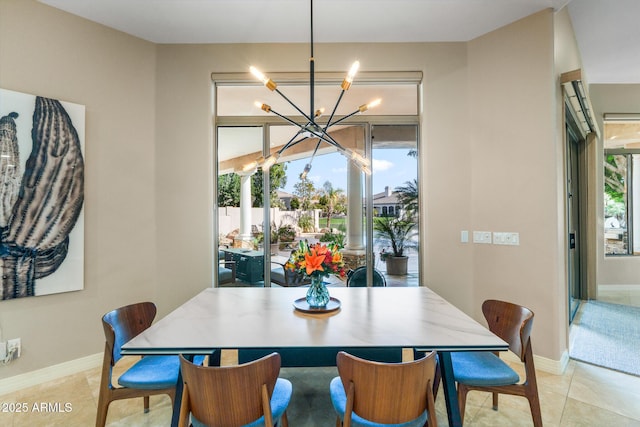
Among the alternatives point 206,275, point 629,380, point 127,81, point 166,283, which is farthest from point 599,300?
point 127,81

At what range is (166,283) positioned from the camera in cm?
308

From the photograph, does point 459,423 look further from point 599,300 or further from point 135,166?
point 599,300

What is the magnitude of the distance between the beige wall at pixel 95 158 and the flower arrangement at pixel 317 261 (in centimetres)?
197

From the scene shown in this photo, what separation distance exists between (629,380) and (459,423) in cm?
203

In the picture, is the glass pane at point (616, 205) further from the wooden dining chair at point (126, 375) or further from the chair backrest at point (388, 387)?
the wooden dining chair at point (126, 375)

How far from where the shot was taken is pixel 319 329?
5.06 feet

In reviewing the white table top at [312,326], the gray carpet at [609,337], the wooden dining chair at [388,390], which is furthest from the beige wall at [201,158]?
the wooden dining chair at [388,390]

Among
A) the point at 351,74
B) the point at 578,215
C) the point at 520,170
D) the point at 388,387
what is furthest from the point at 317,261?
the point at 578,215

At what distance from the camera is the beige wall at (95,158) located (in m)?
2.40

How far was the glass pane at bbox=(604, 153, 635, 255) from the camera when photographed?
4.76 m

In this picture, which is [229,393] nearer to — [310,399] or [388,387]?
[388,387]

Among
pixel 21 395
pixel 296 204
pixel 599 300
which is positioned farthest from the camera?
pixel 599 300

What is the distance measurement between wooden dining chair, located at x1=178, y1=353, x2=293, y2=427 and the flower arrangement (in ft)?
1.98

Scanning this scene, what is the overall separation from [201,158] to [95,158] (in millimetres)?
895
